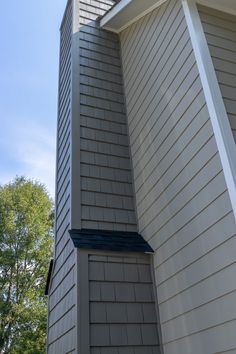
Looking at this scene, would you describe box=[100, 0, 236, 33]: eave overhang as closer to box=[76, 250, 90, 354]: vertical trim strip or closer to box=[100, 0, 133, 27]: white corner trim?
box=[100, 0, 133, 27]: white corner trim

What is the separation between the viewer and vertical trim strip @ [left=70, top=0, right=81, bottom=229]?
4279 millimetres

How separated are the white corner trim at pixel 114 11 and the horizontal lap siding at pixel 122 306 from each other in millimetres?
3892

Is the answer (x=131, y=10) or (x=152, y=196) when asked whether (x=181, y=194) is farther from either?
(x=131, y=10)

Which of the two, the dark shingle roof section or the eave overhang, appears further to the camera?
the eave overhang

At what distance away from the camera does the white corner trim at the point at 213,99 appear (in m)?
2.86

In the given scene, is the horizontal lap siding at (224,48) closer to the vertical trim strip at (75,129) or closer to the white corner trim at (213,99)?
the white corner trim at (213,99)

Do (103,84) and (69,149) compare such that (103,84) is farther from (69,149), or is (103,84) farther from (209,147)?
(209,147)

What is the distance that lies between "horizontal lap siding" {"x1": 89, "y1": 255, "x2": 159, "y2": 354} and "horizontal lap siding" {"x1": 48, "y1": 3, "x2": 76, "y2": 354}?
0.25m

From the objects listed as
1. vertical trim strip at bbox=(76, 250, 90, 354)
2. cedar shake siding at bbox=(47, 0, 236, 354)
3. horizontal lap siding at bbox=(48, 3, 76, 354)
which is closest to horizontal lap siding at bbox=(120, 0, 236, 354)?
cedar shake siding at bbox=(47, 0, 236, 354)

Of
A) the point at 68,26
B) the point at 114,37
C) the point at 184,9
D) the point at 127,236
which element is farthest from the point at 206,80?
the point at 68,26

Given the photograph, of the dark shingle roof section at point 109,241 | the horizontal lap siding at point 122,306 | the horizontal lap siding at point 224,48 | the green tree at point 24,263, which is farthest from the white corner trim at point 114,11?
the green tree at point 24,263

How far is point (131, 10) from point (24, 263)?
929 cm

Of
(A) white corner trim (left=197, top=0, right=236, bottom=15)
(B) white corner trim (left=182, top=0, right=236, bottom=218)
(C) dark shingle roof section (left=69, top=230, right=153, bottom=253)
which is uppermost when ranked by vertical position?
(A) white corner trim (left=197, top=0, right=236, bottom=15)

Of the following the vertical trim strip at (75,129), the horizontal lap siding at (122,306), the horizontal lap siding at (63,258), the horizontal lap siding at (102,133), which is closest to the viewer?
the horizontal lap siding at (122,306)
